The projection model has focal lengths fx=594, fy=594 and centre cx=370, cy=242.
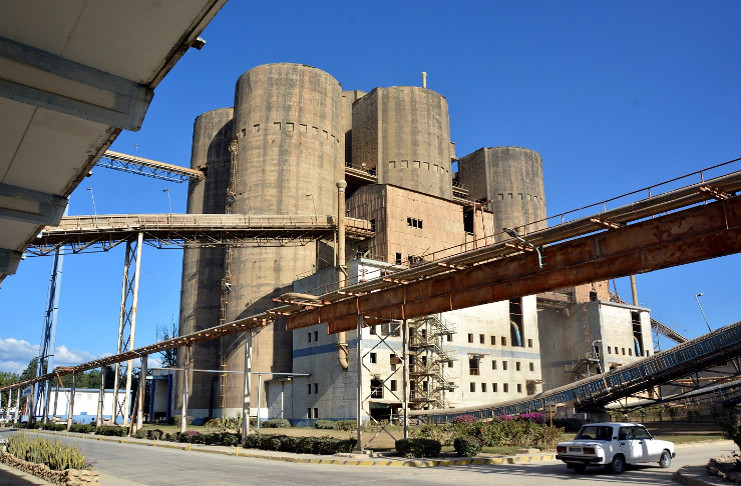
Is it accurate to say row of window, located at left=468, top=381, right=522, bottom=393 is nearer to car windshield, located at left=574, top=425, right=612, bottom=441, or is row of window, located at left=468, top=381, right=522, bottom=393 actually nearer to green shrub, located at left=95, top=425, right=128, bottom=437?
green shrub, located at left=95, top=425, right=128, bottom=437

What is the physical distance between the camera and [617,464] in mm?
18578

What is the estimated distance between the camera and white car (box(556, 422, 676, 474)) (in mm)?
18141

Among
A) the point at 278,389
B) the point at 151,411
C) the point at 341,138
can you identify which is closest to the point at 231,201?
the point at 341,138

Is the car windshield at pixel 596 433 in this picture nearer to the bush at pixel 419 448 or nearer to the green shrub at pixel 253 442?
the bush at pixel 419 448

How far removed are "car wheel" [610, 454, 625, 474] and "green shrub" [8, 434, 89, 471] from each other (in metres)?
15.8

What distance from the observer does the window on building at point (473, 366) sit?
56406 millimetres

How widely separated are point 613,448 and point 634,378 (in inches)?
988

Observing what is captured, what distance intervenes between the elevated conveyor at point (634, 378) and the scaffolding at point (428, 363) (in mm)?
3662

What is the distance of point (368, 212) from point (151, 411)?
47.2 metres

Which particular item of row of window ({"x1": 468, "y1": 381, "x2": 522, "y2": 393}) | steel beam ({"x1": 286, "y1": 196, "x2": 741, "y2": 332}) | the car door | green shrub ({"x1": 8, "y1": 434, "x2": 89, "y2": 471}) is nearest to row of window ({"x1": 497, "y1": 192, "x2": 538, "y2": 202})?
row of window ({"x1": 468, "y1": 381, "x2": 522, "y2": 393})

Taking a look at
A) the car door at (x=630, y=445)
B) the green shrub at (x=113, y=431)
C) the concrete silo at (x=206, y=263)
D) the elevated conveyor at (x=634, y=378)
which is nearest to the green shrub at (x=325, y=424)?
the elevated conveyor at (x=634, y=378)

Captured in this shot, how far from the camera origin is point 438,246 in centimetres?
5997

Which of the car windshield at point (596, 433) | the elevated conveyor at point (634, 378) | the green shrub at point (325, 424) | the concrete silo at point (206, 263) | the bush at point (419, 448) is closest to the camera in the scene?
the car windshield at point (596, 433)

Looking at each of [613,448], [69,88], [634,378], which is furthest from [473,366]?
[69,88]
